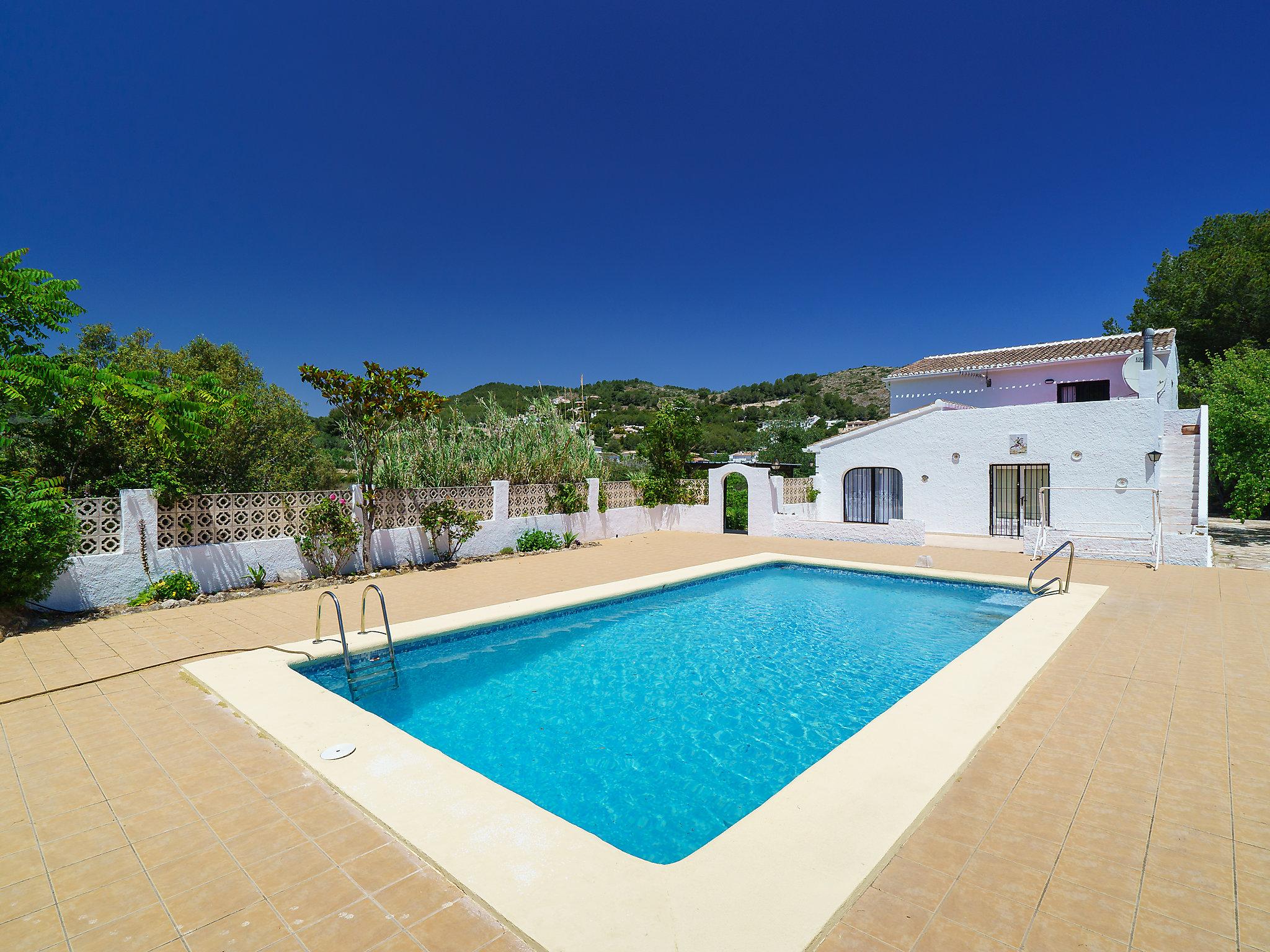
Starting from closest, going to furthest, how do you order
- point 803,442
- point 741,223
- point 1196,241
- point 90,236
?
point 90,236 < point 741,223 < point 1196,241 < point 803,442

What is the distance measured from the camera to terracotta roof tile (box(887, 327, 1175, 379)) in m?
19.3

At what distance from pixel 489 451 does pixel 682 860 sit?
13064mm

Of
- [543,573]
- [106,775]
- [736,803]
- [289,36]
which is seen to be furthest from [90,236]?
[736,803]

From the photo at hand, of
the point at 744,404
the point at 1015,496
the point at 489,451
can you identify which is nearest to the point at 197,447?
the point at 489,451

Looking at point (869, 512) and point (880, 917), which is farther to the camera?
point (869, 512)

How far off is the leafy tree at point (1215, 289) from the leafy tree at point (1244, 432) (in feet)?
28.5

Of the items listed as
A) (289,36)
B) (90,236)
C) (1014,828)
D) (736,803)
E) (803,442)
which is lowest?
(736,803)

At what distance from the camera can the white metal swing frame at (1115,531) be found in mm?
11664

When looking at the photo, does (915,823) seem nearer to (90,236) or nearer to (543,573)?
(543,573)

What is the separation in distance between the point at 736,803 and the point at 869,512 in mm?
16753

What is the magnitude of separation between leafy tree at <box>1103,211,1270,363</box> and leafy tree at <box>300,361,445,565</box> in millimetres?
→ 28645

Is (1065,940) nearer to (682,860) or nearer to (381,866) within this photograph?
(682,860)

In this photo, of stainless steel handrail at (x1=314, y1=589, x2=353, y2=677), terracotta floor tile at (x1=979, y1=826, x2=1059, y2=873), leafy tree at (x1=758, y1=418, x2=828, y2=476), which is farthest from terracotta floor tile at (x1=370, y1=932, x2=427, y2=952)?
leafy tree at (x1=758, y1=418, x2=828, y2=476)

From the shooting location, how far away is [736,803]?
409cm
